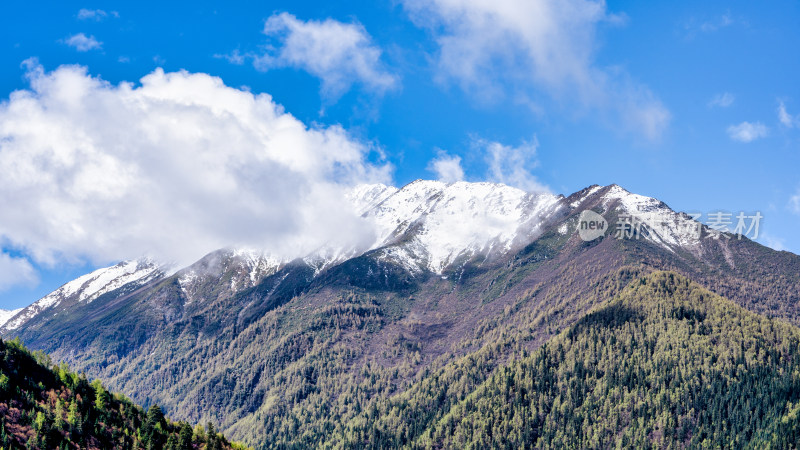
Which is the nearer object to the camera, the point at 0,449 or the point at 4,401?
the point at 0,449

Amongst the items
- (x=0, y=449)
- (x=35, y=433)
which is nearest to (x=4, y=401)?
(x=35, y=433)

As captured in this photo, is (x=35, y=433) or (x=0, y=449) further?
(x=35, y=433)

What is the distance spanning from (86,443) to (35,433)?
51.0 ft

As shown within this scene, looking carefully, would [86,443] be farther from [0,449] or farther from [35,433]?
[0,449]

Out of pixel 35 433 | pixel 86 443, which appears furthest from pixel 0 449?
pixel 86 443

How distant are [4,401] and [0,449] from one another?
31562mm

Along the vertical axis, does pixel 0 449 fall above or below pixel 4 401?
below

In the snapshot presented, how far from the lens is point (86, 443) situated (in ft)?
641

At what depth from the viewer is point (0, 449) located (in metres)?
168

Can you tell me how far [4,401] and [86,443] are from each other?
2857 centimetres

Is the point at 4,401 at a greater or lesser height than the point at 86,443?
greater

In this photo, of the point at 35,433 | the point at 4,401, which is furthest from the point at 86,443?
the point at 4,401

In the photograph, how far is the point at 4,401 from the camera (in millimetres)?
194750

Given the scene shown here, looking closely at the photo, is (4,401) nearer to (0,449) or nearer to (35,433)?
(35,433)
